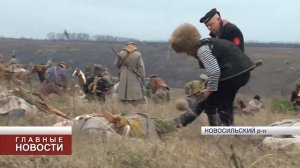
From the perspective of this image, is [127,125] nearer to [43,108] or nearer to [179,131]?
[179,131]

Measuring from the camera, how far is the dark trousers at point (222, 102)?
7750 mm

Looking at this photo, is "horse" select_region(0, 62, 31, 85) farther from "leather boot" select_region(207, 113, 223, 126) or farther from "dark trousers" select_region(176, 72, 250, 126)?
"leather boot" select_region(207, 113, 223, 126)

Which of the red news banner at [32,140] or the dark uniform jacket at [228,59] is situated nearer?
the red news banner at [32,140]

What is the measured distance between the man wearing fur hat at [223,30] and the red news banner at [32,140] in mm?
3602

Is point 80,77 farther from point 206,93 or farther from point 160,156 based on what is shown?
point 160,156

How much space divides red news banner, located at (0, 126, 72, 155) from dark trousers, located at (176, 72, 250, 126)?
3204mm

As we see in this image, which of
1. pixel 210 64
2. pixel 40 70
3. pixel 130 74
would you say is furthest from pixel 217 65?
pixel 40 70

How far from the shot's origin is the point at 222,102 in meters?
7.91

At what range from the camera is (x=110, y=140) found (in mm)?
6145

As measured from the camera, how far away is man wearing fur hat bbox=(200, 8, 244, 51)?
26.6 ft

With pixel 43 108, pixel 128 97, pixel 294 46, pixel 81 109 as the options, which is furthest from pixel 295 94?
pixel 294 46

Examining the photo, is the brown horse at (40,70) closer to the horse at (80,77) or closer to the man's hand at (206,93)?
the horse at (80,77)

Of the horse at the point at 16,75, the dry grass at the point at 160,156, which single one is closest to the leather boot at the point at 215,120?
the dry grass at the point at 160,156

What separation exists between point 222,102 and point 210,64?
635 millimetres
